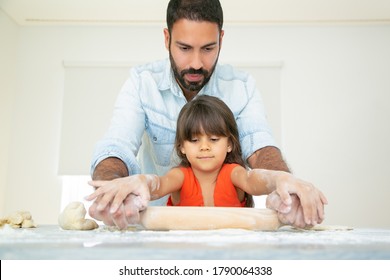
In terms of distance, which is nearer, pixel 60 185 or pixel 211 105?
pixel 211 105

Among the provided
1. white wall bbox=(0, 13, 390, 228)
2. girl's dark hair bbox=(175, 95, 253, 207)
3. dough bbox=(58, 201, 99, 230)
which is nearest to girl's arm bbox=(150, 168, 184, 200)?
girl's dark hair bbox=(175, 95, 253, 207)

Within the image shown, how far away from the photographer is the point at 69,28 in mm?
4273

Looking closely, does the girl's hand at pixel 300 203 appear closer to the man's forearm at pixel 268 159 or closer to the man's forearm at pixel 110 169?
the man's forearm at pixel 268 159

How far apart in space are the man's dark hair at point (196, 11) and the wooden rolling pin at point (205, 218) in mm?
860

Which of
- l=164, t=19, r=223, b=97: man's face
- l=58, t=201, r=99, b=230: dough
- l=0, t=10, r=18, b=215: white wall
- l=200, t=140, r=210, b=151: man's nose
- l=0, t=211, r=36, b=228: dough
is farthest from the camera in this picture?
l=0, t=10, r=18, b=215: white wall

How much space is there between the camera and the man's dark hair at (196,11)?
5.25ft

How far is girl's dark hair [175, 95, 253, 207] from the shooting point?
1.49 m

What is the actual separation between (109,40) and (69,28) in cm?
43

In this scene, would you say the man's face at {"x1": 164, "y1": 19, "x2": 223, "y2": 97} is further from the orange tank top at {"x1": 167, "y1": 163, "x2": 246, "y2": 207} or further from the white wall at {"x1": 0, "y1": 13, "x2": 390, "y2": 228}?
the white wall at {"x1": 0, "y1": 13, "x2": 390, "y2": 228}

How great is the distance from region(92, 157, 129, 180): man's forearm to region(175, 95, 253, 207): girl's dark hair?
24 centimetres

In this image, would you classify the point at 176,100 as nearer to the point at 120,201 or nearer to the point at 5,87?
the point at 120,201

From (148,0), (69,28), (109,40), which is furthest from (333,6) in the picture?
(69,28)
